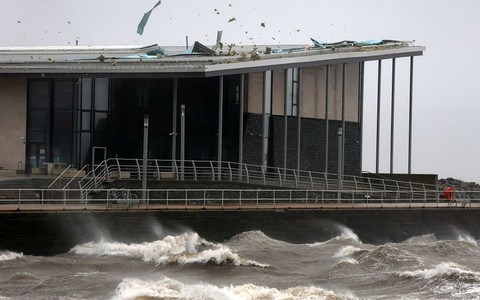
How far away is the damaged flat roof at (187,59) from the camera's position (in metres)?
48.2

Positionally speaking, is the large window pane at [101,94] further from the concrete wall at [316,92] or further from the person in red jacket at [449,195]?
the person in red jacket at [449,195]

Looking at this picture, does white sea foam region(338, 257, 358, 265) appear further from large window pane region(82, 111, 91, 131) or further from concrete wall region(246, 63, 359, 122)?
concrete wall region(246, 63, 359, 122)

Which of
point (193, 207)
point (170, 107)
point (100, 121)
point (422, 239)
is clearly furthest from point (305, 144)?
point (193, 207)

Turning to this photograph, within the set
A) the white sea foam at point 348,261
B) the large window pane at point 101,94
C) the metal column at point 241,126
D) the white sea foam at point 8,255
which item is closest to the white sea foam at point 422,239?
the metal column at point 241,126

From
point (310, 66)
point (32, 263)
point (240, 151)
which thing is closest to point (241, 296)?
point (32, 263)

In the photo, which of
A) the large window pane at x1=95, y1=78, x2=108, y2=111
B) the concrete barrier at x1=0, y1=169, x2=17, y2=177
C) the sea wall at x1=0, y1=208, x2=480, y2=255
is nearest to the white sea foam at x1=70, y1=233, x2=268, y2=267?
the sea wall at x1=0, y1=208, x2=480, y2=255

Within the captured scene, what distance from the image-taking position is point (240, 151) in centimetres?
5144

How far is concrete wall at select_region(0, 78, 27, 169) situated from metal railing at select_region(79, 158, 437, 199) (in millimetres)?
3598

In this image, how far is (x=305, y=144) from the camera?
5691 cm

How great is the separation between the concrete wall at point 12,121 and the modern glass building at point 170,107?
41 millimetres

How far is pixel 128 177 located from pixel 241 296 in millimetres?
20166

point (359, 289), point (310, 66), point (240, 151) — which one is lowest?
point (359, 289)

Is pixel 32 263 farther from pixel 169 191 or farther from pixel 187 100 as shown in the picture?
pixel 187 100

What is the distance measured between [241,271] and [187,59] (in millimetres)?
22375
